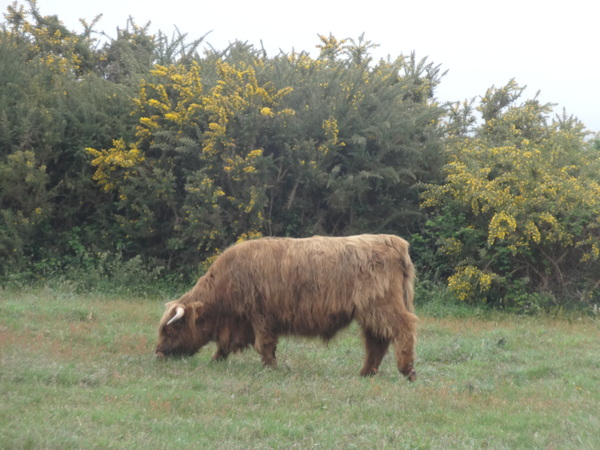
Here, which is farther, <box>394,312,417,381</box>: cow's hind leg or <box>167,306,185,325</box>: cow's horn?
<box>167,306,185,325</box>: cow's horn

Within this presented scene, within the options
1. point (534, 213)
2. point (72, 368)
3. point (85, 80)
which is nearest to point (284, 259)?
point (72, 368)

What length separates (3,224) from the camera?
16.3 metres

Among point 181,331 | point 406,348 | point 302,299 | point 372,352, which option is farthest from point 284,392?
point 181,331

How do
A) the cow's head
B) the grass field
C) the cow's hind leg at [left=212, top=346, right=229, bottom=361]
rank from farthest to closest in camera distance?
the cow's hind leg at [left=212, top=346, right=229, bottom=361] < the cow's head < the grass field

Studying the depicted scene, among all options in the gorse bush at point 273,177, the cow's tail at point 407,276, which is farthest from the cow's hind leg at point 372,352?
the gorse bush at point 273,177

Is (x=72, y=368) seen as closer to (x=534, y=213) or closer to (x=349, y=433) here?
(x=349, y=433)

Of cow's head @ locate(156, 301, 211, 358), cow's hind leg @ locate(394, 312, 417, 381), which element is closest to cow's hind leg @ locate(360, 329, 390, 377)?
cow's hind leg @ locate(394, 312, 417, 381)

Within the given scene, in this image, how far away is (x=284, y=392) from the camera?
825cm

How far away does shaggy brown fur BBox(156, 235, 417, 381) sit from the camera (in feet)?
31.2

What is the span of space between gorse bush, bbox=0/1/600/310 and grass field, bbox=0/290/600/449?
10.9 ft

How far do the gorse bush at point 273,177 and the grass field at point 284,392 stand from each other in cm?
331

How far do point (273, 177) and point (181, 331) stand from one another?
7108 mm

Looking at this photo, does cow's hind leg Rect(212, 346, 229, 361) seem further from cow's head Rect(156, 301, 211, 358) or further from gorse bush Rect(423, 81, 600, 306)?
gorse bush Rect(423, 81, 600, 306)

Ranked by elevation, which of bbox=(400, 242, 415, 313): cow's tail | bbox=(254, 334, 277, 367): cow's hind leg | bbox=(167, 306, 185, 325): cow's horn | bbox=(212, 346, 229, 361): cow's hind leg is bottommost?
bbox=(212, 346, 229, 361): cow's hind leg
